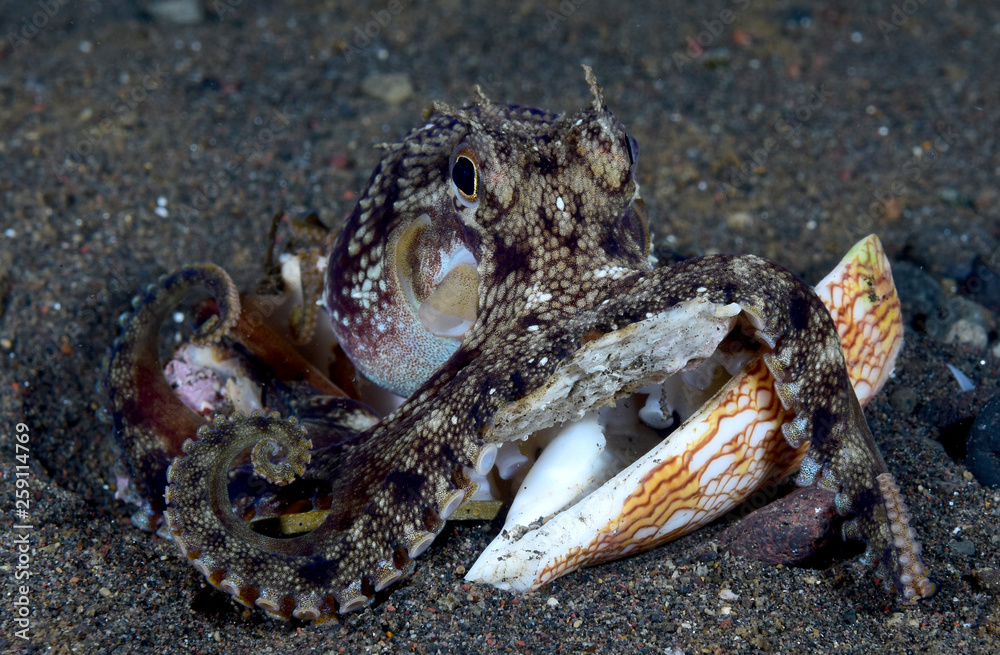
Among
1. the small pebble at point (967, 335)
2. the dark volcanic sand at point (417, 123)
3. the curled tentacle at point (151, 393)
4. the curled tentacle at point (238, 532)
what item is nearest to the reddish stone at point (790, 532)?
the dark volcanic sand at point (417, 123)

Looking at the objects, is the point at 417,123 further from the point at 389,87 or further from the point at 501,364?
the point at 501,364

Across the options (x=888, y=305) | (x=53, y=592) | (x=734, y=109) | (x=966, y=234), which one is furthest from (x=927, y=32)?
(x=53, y=592)

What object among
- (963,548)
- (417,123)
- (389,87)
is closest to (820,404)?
(963,548)

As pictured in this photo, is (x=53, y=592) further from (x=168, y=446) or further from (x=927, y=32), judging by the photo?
(x=927, y=32)

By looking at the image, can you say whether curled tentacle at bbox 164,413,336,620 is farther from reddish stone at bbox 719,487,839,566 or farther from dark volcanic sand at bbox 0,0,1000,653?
reddish stone at bbox 719,487,839,566

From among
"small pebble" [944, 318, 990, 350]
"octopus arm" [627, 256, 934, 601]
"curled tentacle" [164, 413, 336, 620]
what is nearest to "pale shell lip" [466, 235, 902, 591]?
"octopus arm" [627, 256, 934, 601]
